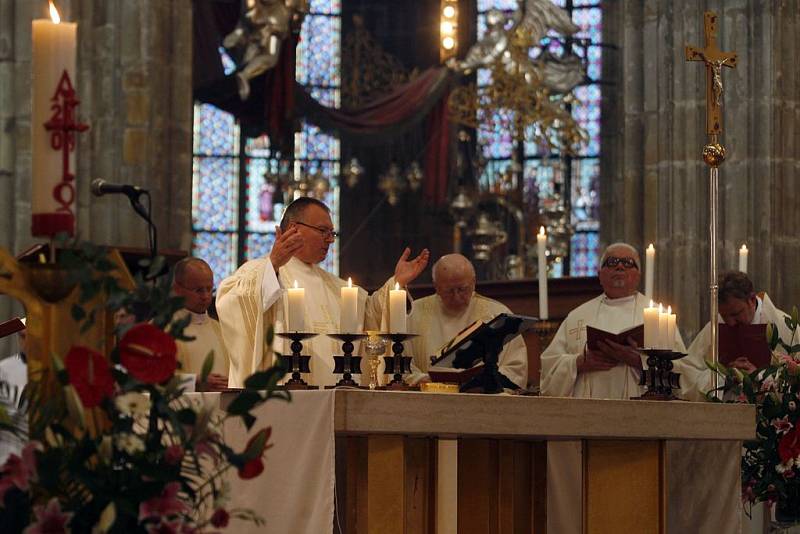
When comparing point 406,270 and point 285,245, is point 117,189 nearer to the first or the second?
point 285,245

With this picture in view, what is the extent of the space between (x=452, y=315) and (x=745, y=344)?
124 centimetres

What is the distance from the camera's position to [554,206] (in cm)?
1536

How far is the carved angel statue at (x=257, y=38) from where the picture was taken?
1398cm

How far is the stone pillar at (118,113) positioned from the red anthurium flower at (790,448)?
6.74 meters

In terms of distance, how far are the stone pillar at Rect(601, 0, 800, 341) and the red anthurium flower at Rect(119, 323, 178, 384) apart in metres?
8.96

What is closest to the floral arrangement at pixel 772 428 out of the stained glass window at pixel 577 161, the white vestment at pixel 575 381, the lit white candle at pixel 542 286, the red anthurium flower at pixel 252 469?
the white vestment at pixel 575 381

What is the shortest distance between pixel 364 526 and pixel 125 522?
145cm

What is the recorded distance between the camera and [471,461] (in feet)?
17.2

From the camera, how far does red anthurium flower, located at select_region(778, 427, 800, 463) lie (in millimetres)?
5410

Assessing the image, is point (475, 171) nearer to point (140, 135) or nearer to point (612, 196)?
point (612, 196)

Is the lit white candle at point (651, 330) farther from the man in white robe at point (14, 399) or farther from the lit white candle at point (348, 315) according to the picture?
the man in white robe at point (14, 399)

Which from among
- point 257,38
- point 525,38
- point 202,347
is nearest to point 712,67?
point 202,347

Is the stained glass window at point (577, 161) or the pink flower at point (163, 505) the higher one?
the stained glass window at point (577, 161)

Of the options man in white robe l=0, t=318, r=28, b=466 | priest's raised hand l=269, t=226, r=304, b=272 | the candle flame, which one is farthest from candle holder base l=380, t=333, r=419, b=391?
the candle flame
